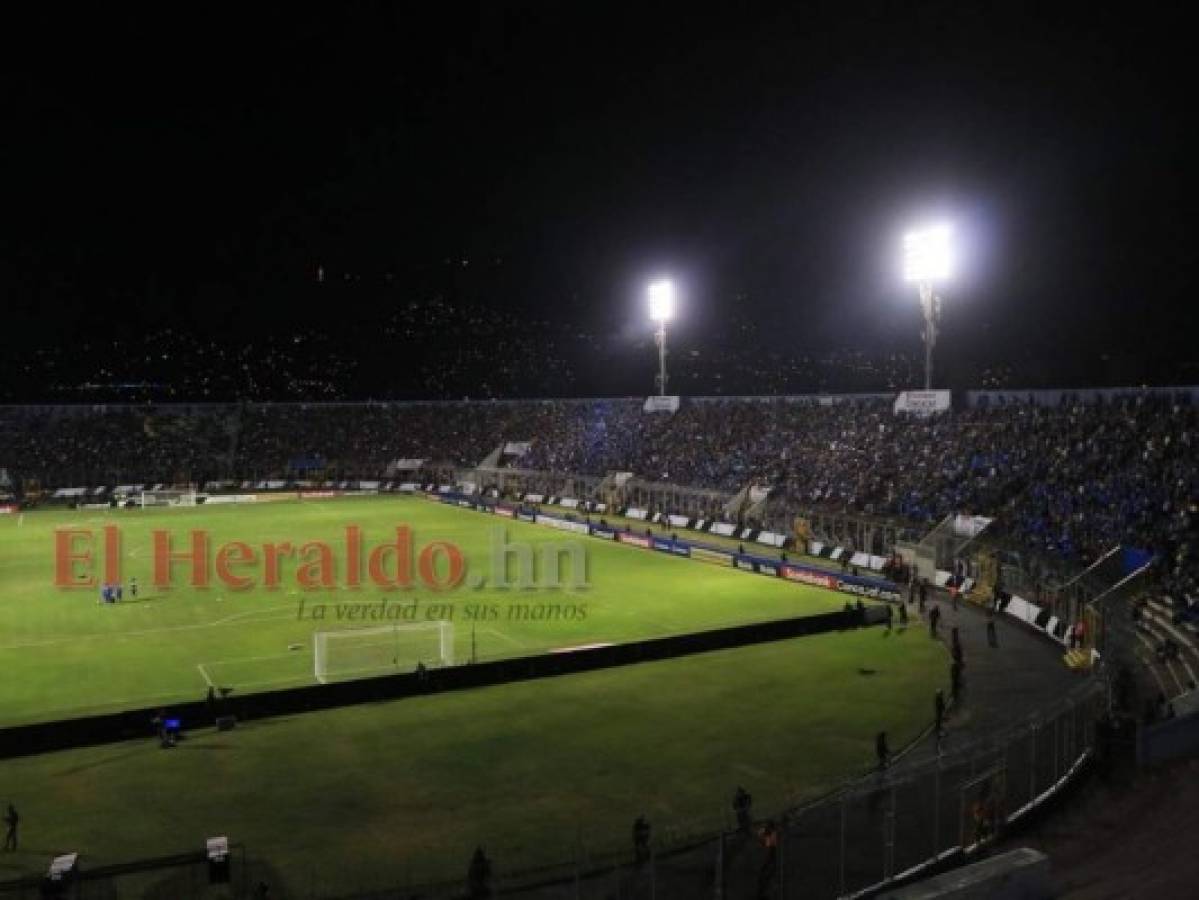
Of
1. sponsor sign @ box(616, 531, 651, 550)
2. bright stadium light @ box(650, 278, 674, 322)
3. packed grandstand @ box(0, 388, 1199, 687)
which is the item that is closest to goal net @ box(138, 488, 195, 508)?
packed grandstand @ box(0, 388, 1199, 687)

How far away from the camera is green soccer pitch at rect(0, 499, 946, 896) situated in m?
18.1

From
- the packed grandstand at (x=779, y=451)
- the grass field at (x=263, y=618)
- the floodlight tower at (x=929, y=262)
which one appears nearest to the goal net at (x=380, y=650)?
the grass field at (x=263, y=618)

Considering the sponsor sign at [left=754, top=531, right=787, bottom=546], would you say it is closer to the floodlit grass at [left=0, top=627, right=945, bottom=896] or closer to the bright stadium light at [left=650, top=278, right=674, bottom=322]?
the floodlit grass at [left=0, top=627, right=945, bottom=896]

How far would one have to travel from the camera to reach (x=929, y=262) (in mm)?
52469

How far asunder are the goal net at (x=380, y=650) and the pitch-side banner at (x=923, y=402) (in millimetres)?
33971

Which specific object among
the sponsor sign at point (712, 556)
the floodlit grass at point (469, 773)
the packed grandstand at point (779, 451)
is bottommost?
the floodlit grass at point (469, 773)

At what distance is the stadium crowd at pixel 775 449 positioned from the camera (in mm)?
38219

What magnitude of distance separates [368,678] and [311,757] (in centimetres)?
465

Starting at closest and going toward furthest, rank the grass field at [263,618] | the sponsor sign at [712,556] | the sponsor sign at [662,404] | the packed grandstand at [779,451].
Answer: the grass field at [263,618] < the packed grandstand at [779,451] < the sponsor sign at [712,556] < the sponsor sign at [662,404]

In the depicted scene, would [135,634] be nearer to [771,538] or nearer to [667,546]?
[667,546]

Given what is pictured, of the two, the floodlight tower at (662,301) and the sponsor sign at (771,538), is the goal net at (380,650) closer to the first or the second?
the sponsor sign at (771,538)

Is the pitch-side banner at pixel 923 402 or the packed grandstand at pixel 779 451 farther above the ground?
the pitch-side banner at pixel 923 402

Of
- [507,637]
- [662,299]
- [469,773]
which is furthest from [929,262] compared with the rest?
[469,773]

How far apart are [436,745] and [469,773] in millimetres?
2207
